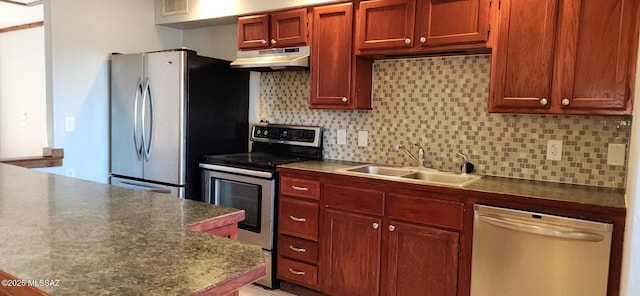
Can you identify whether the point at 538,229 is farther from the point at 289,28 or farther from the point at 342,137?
the point at 289,28

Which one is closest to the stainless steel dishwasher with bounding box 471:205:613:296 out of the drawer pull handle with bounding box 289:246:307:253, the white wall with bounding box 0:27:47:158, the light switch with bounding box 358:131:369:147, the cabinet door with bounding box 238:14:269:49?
the drawer pull handle with bounding box 289:246:307:253

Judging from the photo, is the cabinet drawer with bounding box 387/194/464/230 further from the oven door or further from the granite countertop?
the granite countertop

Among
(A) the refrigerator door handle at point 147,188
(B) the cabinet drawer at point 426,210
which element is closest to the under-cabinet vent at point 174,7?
(A) the refrigerator door handle at point 147,188

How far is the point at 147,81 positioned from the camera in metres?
3.54

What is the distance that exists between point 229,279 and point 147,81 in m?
2.95

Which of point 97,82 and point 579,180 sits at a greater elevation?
point 97,82

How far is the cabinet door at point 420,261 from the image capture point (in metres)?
2.41

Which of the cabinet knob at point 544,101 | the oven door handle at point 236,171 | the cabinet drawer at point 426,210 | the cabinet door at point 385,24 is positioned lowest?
the cabinet drawer at point 426,210

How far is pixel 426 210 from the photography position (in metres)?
2.47

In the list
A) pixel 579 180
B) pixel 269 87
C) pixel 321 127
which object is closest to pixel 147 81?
pixel 269 87

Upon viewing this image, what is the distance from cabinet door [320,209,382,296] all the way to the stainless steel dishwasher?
2.00 ft

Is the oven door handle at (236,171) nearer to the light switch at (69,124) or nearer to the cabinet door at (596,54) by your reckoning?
the light switch at (69,124)

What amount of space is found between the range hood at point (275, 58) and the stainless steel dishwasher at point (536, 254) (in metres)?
1.65

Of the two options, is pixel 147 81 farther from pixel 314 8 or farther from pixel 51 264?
pixel 51 264
